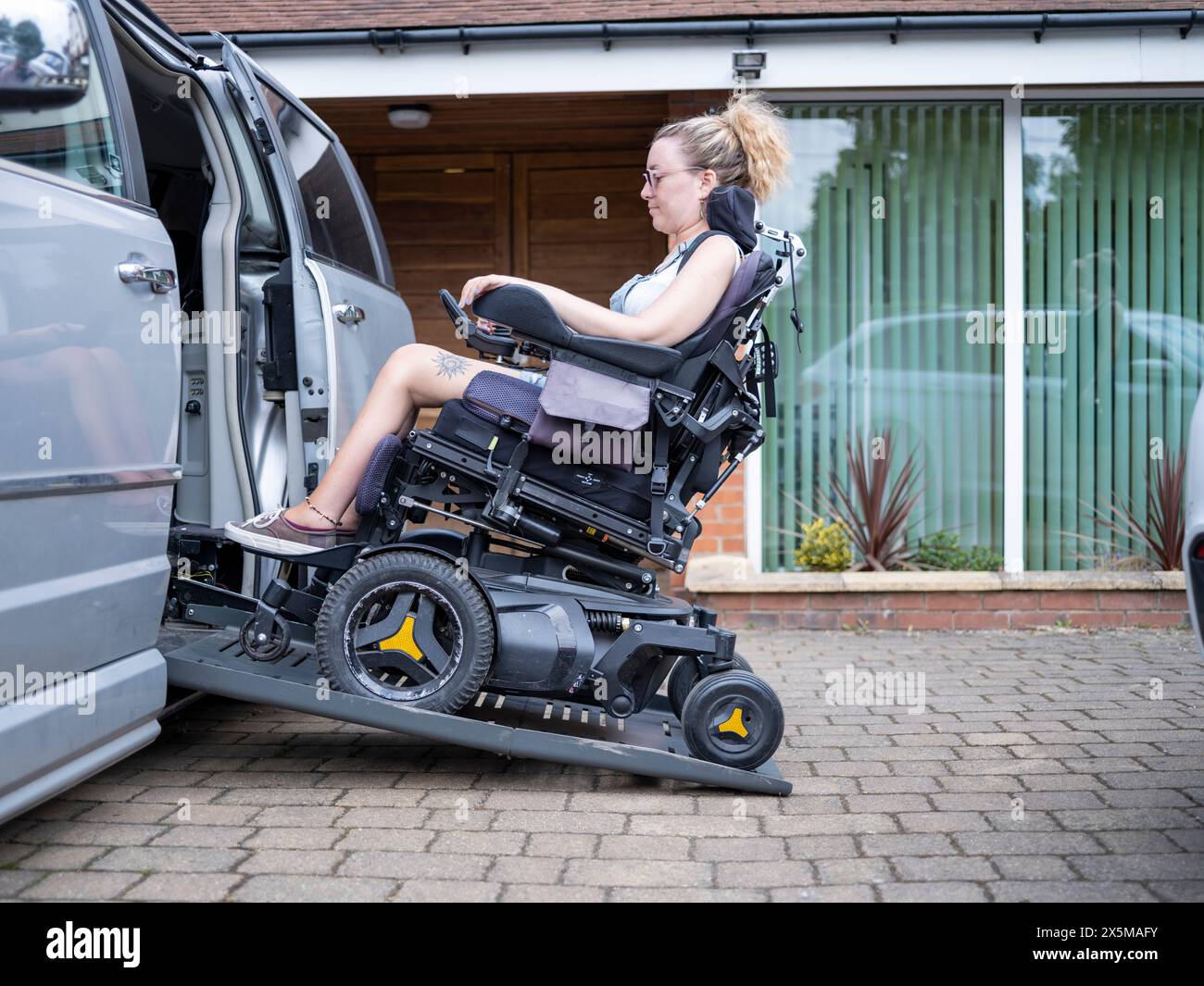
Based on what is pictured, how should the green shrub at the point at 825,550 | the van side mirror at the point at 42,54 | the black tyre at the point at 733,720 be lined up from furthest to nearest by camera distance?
1. the green shrub at the point at 825,550
2. the black tyre at the point at 733,720
3. the van side mirror at the point at 42,54

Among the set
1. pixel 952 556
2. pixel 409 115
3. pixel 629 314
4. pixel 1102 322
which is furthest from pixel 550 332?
pixel 1102 322

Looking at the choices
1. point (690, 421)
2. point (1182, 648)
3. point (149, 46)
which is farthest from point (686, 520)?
point (1182, 648)

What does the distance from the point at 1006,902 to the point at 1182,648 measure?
12.2 feet

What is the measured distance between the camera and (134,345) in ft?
9.42

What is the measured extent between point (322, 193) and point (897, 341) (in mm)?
3697

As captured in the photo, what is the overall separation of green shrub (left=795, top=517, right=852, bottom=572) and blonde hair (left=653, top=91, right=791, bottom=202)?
306cm

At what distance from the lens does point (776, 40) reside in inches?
246

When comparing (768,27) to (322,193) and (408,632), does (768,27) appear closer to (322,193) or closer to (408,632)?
(322,193)

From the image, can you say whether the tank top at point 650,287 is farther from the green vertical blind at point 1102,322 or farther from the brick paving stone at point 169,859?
the green vertical blind at point 1102,322

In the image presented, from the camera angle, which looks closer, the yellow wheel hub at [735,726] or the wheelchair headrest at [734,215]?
the yellow wheel hub at [735,726]

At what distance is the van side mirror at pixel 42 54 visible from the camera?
92.4 inches

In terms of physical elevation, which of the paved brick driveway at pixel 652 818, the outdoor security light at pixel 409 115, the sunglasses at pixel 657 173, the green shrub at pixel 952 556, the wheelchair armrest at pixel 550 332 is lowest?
the paved brick driveway at pixel 652 818

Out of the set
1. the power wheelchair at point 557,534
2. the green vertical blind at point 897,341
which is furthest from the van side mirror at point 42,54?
the green vertical blind at point 897,341

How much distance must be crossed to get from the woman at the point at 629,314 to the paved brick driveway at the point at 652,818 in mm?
746
